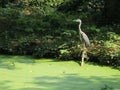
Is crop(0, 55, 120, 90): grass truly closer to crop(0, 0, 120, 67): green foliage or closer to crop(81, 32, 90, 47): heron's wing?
crop(0, 0, 120, 67): green foliage

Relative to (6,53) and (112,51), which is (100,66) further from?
(6,53)

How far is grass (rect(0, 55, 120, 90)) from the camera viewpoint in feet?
21.4

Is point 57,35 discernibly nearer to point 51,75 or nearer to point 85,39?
point 85,39

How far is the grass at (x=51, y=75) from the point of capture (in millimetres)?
6527

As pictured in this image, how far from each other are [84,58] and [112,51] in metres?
0.56

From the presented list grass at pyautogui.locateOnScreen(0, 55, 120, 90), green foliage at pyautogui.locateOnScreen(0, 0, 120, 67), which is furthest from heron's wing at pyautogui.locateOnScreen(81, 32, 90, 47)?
grass at pyautogui.locateOnScreen(0, 55, 120, 90)

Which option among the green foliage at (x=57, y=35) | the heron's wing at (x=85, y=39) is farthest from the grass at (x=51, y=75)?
the heron's wing at (x=85, y=39)

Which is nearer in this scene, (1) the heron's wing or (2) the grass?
(2) the grass

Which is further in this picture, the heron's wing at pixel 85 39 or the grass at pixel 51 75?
the heron's wing at pixel 85 39

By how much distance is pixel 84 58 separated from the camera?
26.7ft

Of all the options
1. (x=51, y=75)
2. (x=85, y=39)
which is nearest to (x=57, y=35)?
(x=85, y=39)

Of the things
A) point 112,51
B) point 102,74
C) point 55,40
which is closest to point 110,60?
point 112,51

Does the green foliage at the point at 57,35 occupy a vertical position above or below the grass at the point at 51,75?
above

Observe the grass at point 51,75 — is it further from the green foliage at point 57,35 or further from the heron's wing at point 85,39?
the heron's wing at point 85,39
